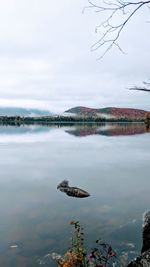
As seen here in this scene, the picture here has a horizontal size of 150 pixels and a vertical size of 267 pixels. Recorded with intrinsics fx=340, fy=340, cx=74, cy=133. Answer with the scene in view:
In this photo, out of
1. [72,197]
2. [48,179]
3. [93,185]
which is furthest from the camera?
[48,179]

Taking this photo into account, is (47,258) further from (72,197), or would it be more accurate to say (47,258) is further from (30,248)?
(72,197)

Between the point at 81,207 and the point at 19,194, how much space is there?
763cm

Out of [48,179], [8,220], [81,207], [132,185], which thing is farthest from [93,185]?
[8,220]

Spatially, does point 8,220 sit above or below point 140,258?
below

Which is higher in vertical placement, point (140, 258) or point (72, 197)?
point (140, 258)

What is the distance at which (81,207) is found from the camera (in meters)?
23.7

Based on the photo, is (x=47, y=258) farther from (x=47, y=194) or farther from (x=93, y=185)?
(x=93, y=185)

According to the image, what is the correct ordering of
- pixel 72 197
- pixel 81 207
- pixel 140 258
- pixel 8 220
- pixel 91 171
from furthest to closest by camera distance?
pixel 91 171 → pixel 72 197 → pixel 81 207 → pixel 8 220 → pixel 140 258

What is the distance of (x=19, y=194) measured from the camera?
2922cm

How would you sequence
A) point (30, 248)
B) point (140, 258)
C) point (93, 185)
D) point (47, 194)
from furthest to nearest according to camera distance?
point (93, 185)
point (47, 194)
point (30, 248)
point (140, 258)

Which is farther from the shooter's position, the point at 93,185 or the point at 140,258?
the point at 93,185

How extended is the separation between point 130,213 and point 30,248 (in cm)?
822

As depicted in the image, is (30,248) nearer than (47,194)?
Yes

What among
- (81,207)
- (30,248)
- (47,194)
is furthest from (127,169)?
(30,248)
